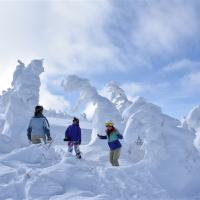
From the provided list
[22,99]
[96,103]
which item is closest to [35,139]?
[96,103]

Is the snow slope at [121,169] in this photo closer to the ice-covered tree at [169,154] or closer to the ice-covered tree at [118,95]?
the ice-covered tree at [169,154]

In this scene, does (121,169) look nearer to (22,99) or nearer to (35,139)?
(35,139)

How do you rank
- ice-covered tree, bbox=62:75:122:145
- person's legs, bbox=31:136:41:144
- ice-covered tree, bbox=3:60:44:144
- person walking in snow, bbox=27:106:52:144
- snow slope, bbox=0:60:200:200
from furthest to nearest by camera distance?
ice-covered tree, bbox=3:60:44:144, ice-covered tree, bbox=62:75:122:145, person's legs, bbox=31:136:41:144, person walking in snow, bbox=27:106:52:144, snow slope, bbox=0:60:200:200

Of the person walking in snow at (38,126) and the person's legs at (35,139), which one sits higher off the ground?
the person walking in snow at (38,126)

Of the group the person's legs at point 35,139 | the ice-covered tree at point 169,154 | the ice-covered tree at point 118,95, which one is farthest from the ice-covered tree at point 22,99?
the person's legs at point 35,139

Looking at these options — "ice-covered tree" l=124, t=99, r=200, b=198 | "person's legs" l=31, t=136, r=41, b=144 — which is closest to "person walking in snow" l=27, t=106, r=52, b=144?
"person's legs" l=31, t=136, r=41, b=144

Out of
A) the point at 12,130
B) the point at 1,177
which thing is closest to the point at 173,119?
the point at 1,177

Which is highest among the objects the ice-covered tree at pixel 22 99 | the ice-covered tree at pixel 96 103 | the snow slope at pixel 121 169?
the ice-covered tree at pixel 22 99

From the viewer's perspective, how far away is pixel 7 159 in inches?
476

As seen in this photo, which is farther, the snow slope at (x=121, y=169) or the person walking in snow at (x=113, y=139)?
the person walking in snow at (x=113, y=139)

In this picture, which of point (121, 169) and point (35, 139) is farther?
point (35, 139)

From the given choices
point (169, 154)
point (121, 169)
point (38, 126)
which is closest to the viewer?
point (121, 169)

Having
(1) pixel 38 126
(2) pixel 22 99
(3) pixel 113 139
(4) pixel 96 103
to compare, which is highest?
(2) pixel 22 99

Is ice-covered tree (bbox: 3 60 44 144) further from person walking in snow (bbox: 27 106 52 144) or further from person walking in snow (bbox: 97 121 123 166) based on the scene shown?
person walking in snow (bbox: 97 121 123 166)
